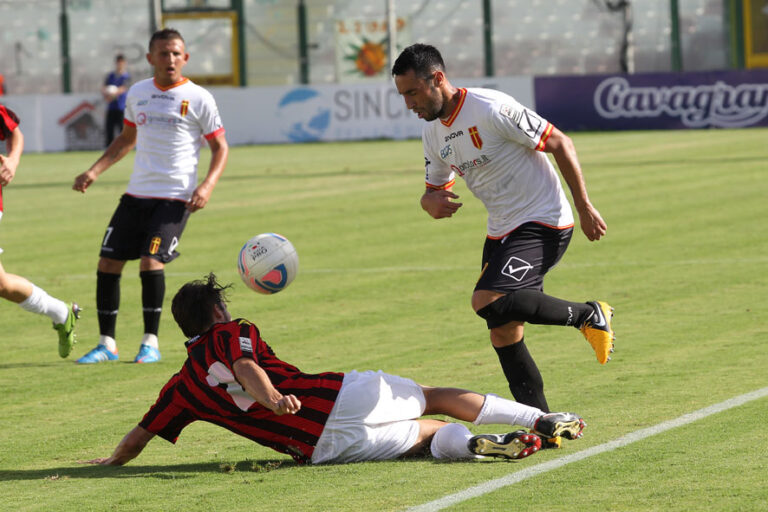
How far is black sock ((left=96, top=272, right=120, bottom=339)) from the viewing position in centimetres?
952

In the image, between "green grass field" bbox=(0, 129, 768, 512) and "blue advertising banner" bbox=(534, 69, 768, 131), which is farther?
"blue advertising banner" bbox=(534, 69, 768, 131)

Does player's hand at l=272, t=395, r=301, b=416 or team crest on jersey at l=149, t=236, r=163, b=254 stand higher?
team crest on jersey at l=149, t=236, r=163, b=254

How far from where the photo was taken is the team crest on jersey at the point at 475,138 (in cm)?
657

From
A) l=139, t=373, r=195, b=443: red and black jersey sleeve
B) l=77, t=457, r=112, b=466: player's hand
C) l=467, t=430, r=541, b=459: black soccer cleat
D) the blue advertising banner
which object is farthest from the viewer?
the blue advertising banner

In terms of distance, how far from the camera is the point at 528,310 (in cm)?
645

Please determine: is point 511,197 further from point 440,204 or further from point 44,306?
point 44,306

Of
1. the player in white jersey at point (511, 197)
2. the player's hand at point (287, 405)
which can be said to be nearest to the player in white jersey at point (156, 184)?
the player in white jersey at point (511, 197)

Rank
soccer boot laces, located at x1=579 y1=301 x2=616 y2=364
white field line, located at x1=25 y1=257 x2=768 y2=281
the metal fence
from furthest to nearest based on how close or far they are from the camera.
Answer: the metal fence → white field line, located at x1=25 y1=257 x2=768 y2=281 → soccer boot laces, located at x1=579 y1=301 x2=616 y2=364

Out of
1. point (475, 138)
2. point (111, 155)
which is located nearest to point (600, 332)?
point (475, 138)

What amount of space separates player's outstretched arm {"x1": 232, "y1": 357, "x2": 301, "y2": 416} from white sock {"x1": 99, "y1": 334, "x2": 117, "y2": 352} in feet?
12.5

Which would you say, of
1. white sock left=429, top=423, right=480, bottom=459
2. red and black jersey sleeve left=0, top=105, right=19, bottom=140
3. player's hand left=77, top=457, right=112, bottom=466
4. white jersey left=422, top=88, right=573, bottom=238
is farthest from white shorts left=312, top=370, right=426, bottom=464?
red and black jersey sleeve left=0, top=105, right=19, bottom=140

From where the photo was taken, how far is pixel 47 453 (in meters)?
6.68

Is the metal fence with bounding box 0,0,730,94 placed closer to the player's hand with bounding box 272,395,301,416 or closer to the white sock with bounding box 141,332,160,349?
the white sock with bounding box 141,332,160,349

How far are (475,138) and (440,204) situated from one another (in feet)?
1.45
